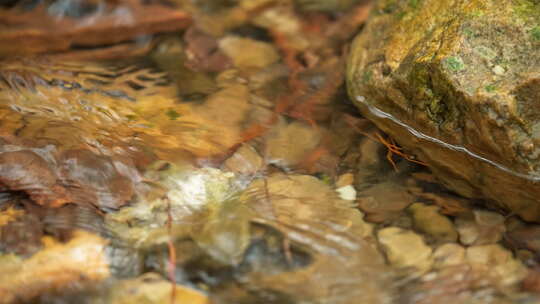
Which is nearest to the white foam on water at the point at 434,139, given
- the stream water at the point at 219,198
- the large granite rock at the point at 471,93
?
the large granite rock at the point at 471,93

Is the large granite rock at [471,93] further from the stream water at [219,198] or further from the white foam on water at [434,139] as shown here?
the stream water at [219,198]

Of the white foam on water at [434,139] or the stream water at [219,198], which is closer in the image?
the stream water at [219,198]

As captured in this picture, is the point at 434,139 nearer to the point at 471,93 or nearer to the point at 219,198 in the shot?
the point at 471,93

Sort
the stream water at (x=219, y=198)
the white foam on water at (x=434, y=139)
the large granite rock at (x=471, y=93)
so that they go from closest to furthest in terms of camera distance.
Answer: the stream water at (x=219, y=198) < the large granite rock at (x=471, y=93) < the white foam on water at (x=434, y=139)

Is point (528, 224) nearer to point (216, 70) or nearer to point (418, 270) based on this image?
point (418, 270)

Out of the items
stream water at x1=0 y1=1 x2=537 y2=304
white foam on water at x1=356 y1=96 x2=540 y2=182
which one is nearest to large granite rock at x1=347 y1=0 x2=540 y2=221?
white foam on water at x1=356 y1=96 x2=540 y2=182

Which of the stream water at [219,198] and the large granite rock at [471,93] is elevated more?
the large granite rock at [471,93]

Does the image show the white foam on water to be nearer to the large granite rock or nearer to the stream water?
the large granite rock

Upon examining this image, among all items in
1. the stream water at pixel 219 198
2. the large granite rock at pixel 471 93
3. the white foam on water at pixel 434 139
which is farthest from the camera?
the white foam on water at pixel 434 139

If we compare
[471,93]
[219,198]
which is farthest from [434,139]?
[219,198]
